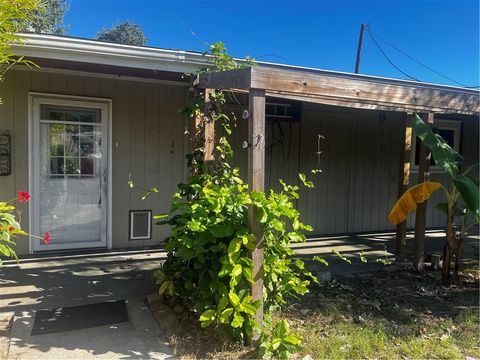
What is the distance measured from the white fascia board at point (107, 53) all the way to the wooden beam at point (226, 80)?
2.57 feet

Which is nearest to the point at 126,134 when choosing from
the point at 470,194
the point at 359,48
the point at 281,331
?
the point at 281,331

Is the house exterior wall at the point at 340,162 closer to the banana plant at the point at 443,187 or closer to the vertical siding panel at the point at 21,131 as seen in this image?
the banana plant at the point at 443,187

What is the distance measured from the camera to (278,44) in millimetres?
12555

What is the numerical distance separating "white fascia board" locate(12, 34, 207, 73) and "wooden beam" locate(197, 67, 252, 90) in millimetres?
784

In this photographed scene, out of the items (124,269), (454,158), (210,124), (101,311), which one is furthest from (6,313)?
(454,158)

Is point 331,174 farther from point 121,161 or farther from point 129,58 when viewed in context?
point 129,58

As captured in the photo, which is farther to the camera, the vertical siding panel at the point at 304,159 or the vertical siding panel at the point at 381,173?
the vertical siding panel at the point at 381,173

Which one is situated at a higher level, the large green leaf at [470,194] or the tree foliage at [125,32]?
the tree foliage at [125,32]

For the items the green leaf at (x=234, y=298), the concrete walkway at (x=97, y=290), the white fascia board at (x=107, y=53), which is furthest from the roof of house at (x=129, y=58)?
the concrete walkway at (x=97, y=290)

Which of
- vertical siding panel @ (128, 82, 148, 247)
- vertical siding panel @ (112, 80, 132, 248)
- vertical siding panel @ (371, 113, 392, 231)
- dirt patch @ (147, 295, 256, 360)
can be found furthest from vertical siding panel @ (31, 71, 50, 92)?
vertical siding panel @ (371, 113, 392, 231)

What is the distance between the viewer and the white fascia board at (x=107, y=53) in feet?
13.3

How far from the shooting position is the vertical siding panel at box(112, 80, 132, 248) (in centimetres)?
577

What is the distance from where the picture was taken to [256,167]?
118 inches

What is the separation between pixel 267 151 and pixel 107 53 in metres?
3.40
